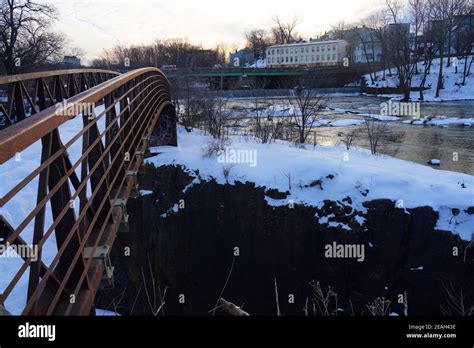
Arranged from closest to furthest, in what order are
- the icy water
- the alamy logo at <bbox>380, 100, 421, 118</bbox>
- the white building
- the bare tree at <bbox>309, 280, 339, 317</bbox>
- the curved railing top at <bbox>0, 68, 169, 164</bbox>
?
the curved railing top at <bbox>0, 68, 169, 164</bbox>
the bare tree at <bbox>309, 280, 339, 317</bbox>
the icy water
the alamy logo at <bbox>380, 100, 421, 118</bbox>
the white building

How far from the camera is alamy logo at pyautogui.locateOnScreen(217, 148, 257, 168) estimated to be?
17.1m

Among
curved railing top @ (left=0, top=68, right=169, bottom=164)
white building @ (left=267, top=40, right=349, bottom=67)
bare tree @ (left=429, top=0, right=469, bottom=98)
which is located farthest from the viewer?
white building @ (left=267, top=40, right=349, bottom=67)

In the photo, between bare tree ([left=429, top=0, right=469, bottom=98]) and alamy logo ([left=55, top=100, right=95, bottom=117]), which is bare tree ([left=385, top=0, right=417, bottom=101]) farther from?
alamy logo ([left=55, top=100, right=95, bottom=117])

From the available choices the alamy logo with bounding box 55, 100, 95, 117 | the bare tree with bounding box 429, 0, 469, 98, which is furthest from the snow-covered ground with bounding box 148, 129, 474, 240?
the bare tree with bounding box 429, 0, 469, 98

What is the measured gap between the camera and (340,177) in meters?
15.3

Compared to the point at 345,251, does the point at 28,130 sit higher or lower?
higher

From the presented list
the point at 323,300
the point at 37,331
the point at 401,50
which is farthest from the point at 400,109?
the point at 37,331

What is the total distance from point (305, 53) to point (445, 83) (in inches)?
1713

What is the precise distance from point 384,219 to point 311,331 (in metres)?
12.8

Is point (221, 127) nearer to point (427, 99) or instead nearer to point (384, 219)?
point (384, 219)

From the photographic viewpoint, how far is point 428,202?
45.2 feet

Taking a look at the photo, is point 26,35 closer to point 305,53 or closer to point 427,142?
point 427,142

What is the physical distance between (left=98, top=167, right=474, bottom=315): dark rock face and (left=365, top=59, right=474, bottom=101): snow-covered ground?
37.5m

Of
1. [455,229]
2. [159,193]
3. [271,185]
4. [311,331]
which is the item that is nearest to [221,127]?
[159,193]
